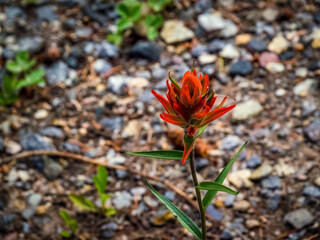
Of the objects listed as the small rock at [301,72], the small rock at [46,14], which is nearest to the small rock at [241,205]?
the small rock at [301,72]

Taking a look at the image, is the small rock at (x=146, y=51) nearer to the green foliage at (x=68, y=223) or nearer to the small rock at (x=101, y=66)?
the small rock at (x=101, y=66)

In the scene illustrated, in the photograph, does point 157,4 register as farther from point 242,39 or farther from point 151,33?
point 242,39

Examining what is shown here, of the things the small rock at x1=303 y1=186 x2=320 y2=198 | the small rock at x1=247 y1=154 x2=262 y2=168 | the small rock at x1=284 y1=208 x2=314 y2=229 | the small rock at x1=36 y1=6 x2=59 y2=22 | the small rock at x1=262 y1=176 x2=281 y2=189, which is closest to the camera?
the small rock at x1=284 y1=208 x2=314 y2=229

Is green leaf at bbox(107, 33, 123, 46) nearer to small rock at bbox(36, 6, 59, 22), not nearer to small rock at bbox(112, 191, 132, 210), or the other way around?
small rock at bbox(36, 6, 59, 22)

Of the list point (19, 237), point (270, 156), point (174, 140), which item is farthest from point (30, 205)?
point (270, 156)

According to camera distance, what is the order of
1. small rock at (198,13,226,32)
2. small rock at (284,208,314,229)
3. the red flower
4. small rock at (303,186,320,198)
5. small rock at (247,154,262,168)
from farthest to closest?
small rock at (198,13,226,32), small rock at (247,154,262,168), small rock at (303,186,320,198), small rock at (284,208,314,229), the red flower

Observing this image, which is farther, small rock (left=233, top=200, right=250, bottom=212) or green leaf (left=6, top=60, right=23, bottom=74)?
green leaf (left=6, top=60, right=23, bottom=74)

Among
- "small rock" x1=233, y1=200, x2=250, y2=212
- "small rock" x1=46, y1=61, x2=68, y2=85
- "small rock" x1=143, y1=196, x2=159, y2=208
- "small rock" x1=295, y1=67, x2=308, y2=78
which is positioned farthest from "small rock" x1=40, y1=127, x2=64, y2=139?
"small rock" x1=295, y1=67, x2=308, y2=78

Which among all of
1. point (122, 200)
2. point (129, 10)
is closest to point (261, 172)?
point (122, 200)
